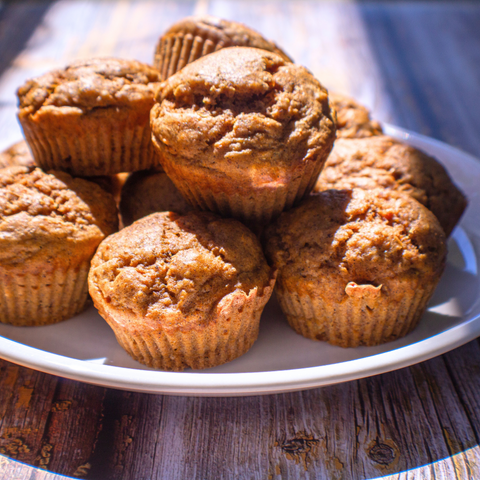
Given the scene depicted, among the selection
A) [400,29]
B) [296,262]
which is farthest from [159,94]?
[400,29]

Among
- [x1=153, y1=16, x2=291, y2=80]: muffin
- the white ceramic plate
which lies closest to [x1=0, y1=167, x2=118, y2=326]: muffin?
the white ceramic plate

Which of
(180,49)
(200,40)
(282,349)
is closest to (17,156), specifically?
(180,49)

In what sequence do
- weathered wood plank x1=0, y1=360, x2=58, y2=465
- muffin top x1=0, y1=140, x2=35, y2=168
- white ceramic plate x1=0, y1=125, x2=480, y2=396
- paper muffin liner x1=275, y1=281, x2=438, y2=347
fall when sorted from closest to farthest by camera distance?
white ceramic plate x1=0, y1=125, x2=480, y2=396, weathered wood plank x1=0, y1=360, x2=58, y2=465, paper muffin liner x1=275, y1=281, x2=438, y2=347, muffin top x1=0, y1=140, x2=35, y2=168

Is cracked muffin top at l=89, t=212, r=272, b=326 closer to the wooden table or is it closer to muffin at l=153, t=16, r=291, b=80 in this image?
the wooden table

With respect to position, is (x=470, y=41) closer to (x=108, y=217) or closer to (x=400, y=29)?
(x=400, y=29)

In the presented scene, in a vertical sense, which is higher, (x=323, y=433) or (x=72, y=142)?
(x=72, y=142)

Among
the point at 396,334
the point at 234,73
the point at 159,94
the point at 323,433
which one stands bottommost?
the point at 323,433

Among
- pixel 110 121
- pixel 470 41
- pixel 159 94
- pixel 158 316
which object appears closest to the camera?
pixel 158 316
